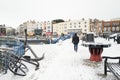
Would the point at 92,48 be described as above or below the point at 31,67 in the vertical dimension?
above

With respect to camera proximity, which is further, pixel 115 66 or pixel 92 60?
pixel 92 60

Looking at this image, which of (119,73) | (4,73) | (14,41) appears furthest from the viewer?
(14,41)

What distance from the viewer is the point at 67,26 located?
473ft

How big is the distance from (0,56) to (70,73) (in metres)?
3.26

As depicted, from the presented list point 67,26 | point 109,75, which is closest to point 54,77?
point 109,75

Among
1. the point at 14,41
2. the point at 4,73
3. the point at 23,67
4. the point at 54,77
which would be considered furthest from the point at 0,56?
the point at 14,41

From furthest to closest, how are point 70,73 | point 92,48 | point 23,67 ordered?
1. point 92,48
2. point 23,67
3. point 70,73

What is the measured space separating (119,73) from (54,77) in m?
2.51

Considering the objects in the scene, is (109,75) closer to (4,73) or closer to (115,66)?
(115,66)

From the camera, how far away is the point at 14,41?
1742cm

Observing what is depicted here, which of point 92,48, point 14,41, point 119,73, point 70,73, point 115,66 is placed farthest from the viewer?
point 14,41

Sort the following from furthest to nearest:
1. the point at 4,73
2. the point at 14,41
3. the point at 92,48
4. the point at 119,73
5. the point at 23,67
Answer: the point at 14,41, the point at 92,48, the point at 23,67, the point at 4,73, the point at 119,73

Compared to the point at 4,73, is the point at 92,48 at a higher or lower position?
higher

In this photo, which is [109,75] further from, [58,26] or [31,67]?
[58,26]
